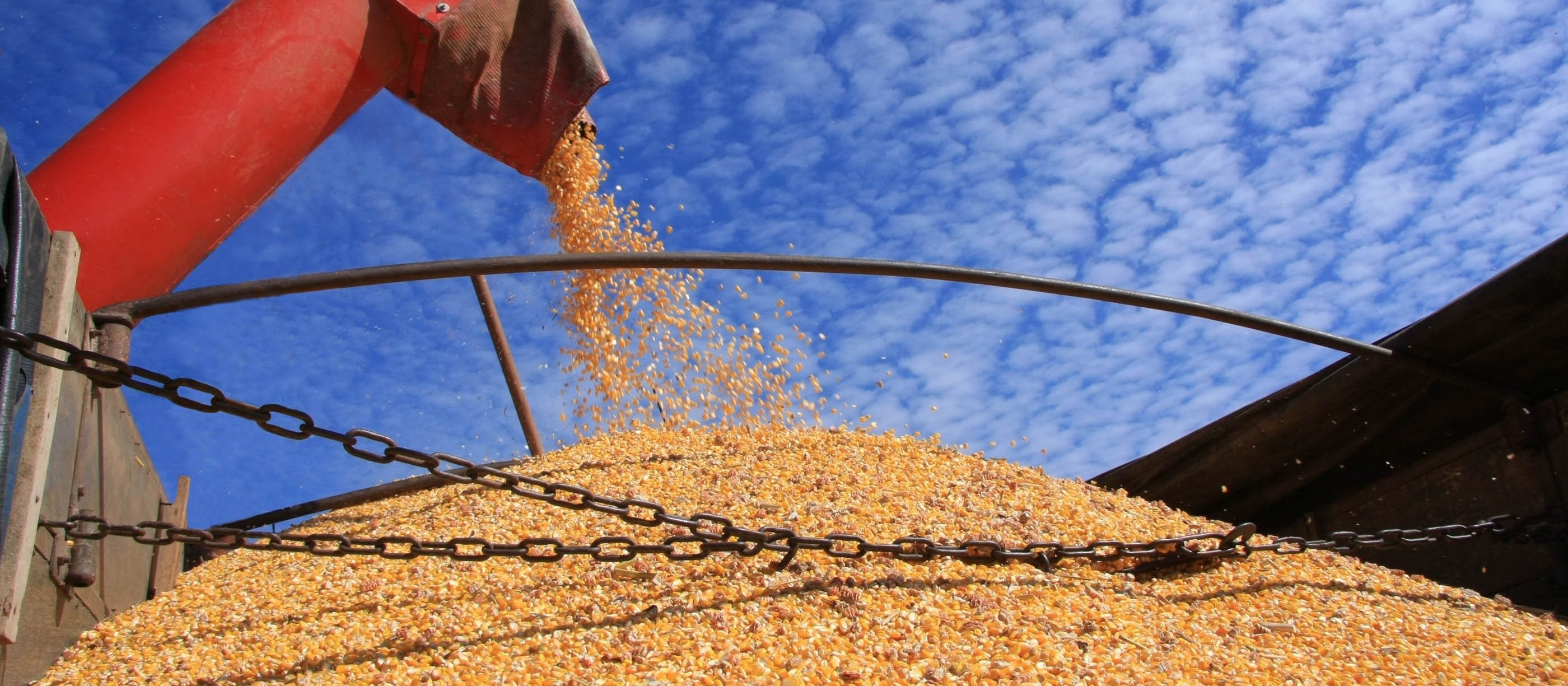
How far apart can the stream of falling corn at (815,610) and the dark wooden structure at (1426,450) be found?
2.31 feet

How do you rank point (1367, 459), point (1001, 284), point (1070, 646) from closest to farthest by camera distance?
point (1070, 646), point (1001, 284), point (1367, 459)

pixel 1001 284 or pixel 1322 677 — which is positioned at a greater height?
pixel 1001 284

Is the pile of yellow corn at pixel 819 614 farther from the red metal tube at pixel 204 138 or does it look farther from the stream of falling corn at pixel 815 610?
the red metal tube at pixel 204 138

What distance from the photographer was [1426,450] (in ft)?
16.2

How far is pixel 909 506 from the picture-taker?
13.4ft

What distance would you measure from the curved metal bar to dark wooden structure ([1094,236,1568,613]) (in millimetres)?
172

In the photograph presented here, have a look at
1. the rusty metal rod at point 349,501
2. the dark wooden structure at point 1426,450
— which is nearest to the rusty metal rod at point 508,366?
the rusty metal rod at point 349,501

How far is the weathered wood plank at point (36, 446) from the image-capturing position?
259 cm

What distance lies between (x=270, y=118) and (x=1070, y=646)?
3.45 m

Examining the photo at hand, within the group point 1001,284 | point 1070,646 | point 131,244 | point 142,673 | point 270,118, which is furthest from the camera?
point 1001,284

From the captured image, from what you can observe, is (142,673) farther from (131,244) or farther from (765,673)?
(765,673)

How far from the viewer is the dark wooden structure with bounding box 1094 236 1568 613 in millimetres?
4230

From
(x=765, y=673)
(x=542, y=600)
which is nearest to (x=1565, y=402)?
(x=765, y=673)

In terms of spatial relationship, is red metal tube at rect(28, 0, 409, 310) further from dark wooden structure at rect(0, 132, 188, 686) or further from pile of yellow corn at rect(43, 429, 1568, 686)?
pile of yellow corn at rect(43, 429, 1568, 686)
